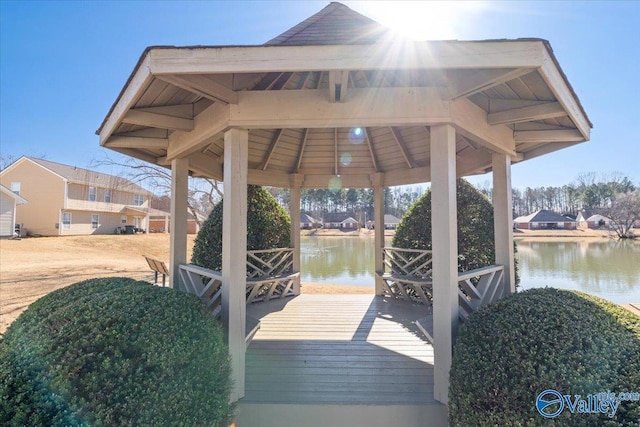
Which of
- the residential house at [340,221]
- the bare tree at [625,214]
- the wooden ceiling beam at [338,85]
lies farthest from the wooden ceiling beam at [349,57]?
the residential house at [340,221]

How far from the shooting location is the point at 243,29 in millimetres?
5094

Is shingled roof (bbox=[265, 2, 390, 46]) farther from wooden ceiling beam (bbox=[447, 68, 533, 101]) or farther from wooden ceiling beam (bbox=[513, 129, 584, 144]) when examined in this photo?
wooden ceiling beam (bbox=[513, 129, 584, 144])

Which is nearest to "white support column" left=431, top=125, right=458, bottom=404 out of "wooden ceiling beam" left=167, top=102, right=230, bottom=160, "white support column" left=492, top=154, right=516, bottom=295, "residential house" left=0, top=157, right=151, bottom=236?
"white support column" left=492, top=154, right=516, bottom=295

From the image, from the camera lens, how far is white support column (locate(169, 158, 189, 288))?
3.94 meters

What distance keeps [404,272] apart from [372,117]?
14.2ft

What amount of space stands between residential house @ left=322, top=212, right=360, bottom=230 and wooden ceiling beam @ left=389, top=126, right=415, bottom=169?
48.4 meters

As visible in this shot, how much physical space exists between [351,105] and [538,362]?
94.0 inches

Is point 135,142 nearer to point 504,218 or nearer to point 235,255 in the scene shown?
point 235,255

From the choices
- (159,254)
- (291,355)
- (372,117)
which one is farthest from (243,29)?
(159,254)

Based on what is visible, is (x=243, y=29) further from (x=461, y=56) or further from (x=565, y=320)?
(x=565, y=320)

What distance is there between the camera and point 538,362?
6.48 feet

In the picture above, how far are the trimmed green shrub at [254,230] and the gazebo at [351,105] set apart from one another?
1.69m

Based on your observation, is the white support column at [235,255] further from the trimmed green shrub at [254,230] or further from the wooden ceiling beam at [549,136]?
the wooden ceiling beam at [549,136]

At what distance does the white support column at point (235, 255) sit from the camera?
8.93 feet
